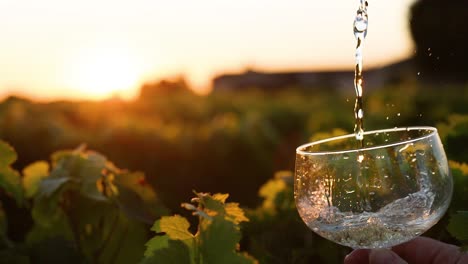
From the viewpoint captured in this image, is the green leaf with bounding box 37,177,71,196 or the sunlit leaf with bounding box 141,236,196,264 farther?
the green leaf with bounding box 37,177,71,196

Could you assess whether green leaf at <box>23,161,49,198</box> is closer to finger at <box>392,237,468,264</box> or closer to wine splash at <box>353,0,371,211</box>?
wine splash at <box>353,0,371,211</box>

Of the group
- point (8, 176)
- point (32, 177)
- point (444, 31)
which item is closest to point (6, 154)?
point (8, 176)

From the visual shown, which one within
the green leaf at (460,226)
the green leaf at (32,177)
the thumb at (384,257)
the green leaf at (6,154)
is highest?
the green leaf at (6,154)

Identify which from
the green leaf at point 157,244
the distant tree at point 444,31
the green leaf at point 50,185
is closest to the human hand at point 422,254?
the green leaf at point 157,244

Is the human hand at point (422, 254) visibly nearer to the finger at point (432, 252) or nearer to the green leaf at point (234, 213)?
the finger at point (432, 252)

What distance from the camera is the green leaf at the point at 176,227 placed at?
130 cm

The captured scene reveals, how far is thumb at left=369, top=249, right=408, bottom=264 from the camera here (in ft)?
5.10

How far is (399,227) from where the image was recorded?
5.63 feet

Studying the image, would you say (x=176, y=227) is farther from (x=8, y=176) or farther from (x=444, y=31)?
(x=444, y=31)

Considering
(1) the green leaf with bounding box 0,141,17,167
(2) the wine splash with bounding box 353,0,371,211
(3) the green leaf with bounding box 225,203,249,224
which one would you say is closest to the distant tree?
(2) the wine splash with bounding box 353,0,371,211

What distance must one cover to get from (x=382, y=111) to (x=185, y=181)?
3661 millimetres

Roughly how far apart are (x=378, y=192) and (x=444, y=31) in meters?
33.2

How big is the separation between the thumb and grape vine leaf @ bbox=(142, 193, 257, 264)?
43 centimetres

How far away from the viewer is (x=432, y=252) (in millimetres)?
1768
